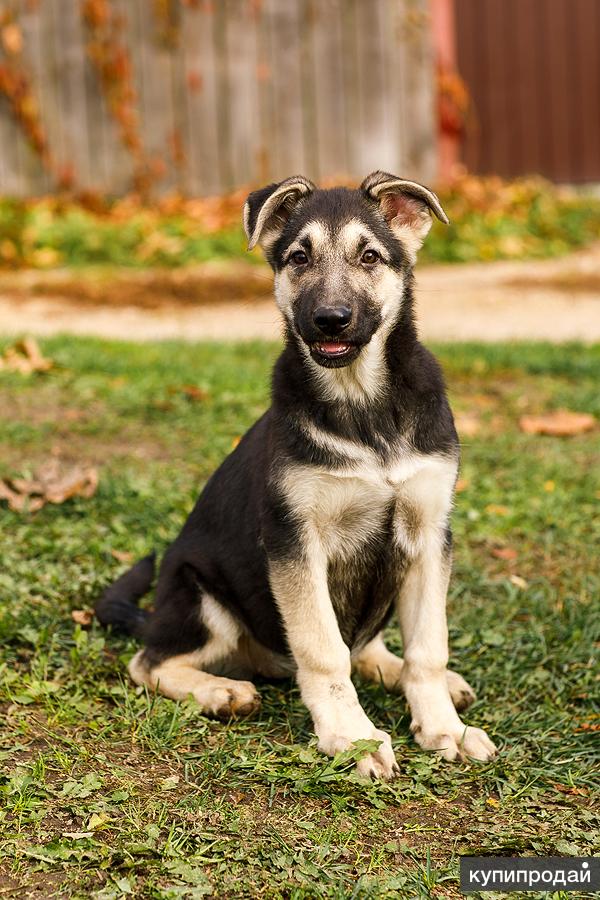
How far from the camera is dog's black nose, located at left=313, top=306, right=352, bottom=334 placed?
3.72 metres

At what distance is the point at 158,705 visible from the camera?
3.96 m

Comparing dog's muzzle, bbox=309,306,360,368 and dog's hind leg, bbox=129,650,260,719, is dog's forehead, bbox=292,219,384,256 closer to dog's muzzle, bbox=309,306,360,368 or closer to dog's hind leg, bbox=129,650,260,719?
dog's muzzle, bbox=309,306,360,368

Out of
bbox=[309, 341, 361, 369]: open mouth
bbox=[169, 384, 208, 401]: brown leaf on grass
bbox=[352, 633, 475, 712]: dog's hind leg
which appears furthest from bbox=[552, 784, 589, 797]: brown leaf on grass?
bbox=[169, 384, 208, 401]: brown leaf on grass

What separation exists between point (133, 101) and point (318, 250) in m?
10.8

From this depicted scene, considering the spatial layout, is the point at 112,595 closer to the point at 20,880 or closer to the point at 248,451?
the point at 248,451

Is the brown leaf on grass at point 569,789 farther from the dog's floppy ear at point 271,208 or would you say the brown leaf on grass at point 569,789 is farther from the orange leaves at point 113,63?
the orange leaves at point 113,63

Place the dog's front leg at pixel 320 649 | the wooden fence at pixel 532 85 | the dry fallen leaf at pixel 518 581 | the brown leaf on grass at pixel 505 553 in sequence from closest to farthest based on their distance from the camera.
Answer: the dog's front leg at pixel 320 649, the dry fallen leaf at pixel 518 581, the brown leaf on grass at pixel 505 553, the wooden fence at pixel 532 85

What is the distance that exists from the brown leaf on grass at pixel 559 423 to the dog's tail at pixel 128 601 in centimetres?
315

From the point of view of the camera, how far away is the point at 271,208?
13.8 ft

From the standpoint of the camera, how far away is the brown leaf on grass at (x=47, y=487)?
5.57m

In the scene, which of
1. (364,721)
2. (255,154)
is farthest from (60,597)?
(255,154)

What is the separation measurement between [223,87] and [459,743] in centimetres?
1159

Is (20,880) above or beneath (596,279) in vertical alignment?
above

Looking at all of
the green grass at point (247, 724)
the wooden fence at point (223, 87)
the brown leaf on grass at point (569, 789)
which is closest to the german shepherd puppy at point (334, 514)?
the green grass at point (247, 724)
